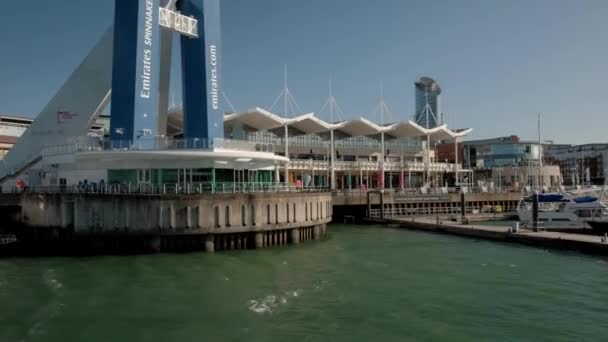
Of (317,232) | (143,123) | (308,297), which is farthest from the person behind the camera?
(317,232)

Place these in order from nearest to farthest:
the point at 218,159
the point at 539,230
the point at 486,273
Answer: the point at 486,273 → the point at 218,159 → the point at 539,230

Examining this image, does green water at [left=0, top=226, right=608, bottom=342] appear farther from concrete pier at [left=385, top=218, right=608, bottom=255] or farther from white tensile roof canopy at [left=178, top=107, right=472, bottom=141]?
white tensile roof canopy at [left=178, top=107, right=472, bottom=141]

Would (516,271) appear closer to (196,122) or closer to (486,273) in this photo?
(486,273)

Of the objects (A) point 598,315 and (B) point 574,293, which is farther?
(B) point 574,293

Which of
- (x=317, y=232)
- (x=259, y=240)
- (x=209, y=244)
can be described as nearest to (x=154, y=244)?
(x=209, y=244)

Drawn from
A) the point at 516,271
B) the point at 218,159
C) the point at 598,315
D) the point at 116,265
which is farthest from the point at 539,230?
the point at 116,265

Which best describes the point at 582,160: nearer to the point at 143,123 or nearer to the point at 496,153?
the point at 496,153

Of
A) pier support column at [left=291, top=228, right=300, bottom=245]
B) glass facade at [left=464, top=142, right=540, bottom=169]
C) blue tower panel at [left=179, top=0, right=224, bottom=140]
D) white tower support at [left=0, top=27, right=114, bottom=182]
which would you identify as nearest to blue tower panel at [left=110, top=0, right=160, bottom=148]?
blue tower panel at [left=179, top=0, right=224, bottom=140]

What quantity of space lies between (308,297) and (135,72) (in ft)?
81.8

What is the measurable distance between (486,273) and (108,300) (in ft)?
62.9

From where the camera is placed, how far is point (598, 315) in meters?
18.8

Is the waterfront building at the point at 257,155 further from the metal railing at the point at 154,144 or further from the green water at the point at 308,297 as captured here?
the green water at the point at 308,297

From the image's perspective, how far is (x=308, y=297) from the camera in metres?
21.2

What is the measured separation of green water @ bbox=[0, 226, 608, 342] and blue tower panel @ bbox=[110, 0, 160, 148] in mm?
11664
